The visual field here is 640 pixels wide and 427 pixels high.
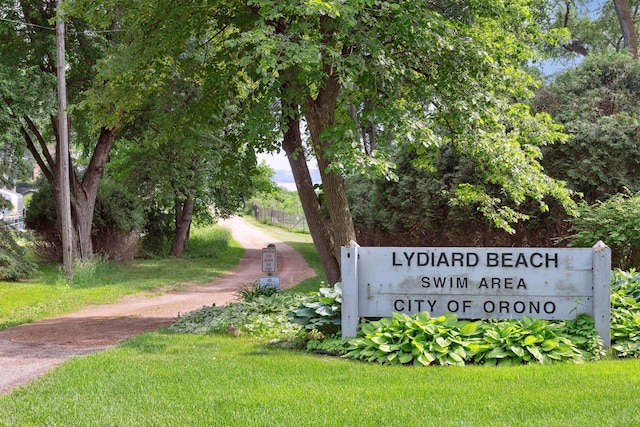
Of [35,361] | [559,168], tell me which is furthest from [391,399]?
[559,168]

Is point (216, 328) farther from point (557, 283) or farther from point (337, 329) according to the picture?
point (557, 283)

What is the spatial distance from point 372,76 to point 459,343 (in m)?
5.15

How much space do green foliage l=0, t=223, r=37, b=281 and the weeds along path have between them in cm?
456

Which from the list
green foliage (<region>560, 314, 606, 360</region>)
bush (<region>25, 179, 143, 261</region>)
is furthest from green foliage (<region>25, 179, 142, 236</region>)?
green foliage (<region>560, 314, 606, 360</region>)

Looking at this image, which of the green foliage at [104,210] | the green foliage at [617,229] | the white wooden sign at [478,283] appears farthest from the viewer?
the green foliage at [104,210]

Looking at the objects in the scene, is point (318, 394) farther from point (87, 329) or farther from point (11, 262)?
point (11, 262)

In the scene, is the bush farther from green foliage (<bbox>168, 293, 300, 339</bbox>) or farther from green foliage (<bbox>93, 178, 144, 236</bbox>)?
green foliage (<bbox>168, 293, 300, 339</bbox>)

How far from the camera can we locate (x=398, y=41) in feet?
36.2

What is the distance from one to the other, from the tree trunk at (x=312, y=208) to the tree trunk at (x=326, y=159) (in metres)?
0.60

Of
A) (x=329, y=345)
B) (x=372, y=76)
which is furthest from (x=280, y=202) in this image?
(x=329, y=345)

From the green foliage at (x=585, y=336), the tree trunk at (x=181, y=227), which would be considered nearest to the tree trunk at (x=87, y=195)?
the tree trunk at (x=181, y=227)

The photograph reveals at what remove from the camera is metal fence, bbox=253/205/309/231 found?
208 feet

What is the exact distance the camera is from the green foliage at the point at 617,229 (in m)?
11.3

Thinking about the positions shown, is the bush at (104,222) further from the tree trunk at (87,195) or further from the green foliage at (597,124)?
the green foliage at (597,124)
